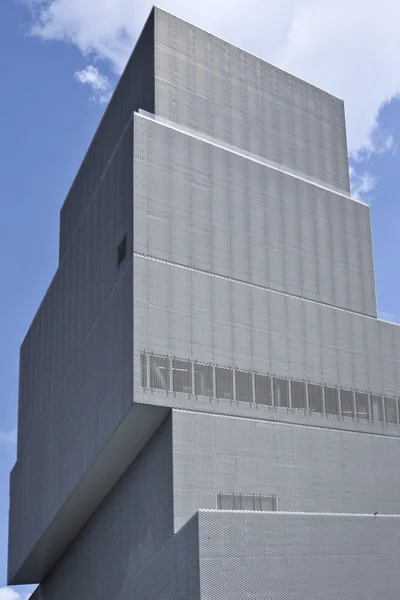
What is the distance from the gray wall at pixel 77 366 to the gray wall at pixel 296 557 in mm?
9248

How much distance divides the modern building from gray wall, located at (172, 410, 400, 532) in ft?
0.31

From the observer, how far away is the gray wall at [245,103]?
5362cm

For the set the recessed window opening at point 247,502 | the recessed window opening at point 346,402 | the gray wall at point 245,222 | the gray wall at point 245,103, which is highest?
the gray wall at point 245,103

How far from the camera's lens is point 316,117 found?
60031 mm

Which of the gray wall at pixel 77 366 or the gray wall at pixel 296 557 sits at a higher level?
the gray wall at pixel 77 366

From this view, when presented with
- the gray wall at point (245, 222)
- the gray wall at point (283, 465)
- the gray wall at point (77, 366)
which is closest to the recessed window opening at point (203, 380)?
the gray wall at point (283, 465)

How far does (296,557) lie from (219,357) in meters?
11.8

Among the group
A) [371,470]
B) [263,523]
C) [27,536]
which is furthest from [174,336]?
[27,536]

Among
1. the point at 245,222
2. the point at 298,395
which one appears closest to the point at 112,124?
the point at 245,222

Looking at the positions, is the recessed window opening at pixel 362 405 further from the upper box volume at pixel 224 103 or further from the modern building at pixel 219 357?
the upper box volume at pixel 224 103

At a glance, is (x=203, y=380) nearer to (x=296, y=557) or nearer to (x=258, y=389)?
(x=258, y=389)

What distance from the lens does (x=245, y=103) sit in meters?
56.2

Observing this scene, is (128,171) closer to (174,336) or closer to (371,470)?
(174,336)

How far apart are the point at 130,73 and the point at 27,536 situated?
34440mm
